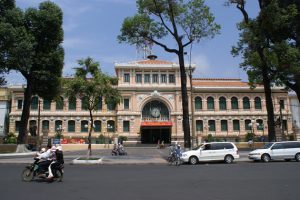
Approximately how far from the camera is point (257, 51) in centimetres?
2645

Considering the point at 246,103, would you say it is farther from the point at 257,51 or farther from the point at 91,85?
the point at 91,85

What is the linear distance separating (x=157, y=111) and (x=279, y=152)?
36.8 m

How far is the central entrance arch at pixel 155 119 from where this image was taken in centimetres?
5806

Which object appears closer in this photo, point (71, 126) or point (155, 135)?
point (71, 126)

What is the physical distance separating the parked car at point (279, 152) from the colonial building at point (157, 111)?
3306 cm

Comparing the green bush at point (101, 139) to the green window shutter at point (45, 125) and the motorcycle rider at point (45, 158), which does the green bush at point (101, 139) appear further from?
the motorcycle rider at point (45, 158)

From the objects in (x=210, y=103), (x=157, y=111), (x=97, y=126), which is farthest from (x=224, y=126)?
(x=97, y=126)

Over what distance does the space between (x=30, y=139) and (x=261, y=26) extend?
3439 cm

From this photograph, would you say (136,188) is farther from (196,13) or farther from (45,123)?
(45,123)

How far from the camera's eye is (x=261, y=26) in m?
26.0

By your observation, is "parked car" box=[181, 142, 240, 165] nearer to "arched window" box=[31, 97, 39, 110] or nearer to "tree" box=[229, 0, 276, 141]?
"tree" box=[229, 0, 276, 141]

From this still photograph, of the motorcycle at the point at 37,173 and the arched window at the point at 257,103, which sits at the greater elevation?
the arched window at the point at 257,103

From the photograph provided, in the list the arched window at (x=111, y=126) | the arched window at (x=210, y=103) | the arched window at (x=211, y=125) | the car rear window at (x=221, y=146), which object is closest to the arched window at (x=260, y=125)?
the arched window at (x=211, y=125)

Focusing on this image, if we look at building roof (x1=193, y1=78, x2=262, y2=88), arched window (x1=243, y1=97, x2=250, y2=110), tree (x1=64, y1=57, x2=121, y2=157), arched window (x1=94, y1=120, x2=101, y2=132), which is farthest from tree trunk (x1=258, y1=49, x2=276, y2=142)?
arched window (x1=94, y1=120, x2=101, y2=132)
